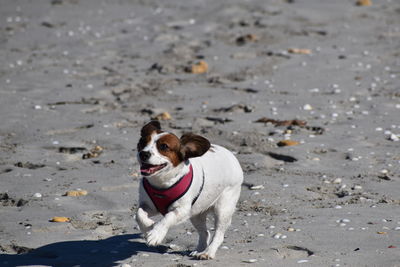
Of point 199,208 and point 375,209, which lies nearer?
point 199,208

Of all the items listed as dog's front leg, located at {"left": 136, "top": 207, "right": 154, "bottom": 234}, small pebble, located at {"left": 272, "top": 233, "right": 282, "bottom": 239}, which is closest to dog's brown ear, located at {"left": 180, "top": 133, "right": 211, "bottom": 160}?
dog's front leg, located at {"left": 136, "top": 207, "right": 154, "bottom": 234}

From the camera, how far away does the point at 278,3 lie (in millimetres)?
16016

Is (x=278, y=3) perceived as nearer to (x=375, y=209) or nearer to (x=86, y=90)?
(x=86, y=90)

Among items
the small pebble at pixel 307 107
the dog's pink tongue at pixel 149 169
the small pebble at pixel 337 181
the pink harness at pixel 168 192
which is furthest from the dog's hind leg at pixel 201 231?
the small pebble at pixel 307 107

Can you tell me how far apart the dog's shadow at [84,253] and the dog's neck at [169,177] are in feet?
2.35

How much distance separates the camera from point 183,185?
18.0 feet

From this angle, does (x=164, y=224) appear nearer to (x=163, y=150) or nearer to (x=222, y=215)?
(x=163, y=150)

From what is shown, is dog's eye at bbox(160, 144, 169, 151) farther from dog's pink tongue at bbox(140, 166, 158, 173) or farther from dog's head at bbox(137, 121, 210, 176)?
dog's pink tongue at bbox(140, 166, 158, 173)

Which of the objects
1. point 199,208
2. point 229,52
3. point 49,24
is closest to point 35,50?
point 49,24

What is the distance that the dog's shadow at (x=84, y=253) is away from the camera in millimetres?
5656

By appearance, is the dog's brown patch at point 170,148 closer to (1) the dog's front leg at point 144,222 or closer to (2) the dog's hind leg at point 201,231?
(1) the dog's front leg at point 144,222

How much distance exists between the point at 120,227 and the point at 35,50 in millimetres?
7551

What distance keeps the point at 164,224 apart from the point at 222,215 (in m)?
0.70

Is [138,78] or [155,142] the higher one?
[155,142]
